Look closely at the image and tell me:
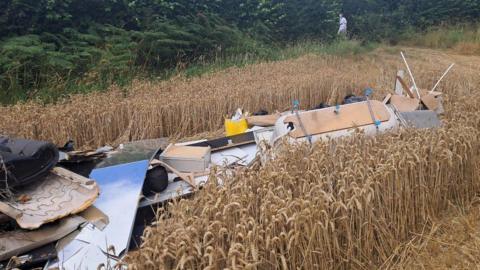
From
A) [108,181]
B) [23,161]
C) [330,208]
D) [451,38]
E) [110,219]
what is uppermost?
[23,161]

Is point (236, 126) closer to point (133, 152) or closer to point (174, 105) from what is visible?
point (174, 105)

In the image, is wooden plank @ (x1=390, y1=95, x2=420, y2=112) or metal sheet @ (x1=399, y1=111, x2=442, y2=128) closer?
metal sheet @ (x1=399, y1=111, x2=442, y2=128)

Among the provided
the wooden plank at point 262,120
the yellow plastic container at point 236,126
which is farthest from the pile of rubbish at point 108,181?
the yellow plastic container at point 236,126

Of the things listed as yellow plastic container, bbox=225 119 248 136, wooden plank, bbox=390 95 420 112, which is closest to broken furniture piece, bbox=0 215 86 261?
yellow plastic container, bbox=225 119 248 136

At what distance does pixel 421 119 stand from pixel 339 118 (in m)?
0.92

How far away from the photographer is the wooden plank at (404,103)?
18.2 ft

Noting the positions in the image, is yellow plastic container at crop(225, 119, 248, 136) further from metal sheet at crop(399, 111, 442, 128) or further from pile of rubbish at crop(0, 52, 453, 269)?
metal sheet at crop(399, 111, 442, 128)

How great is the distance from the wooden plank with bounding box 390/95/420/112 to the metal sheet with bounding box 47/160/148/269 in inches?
130

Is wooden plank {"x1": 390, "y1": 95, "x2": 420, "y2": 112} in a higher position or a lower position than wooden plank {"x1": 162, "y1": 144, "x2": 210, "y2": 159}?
higher

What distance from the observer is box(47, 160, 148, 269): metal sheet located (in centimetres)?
324

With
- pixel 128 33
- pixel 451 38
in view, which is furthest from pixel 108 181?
pixel 451 38

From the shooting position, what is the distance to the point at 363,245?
2.95 meters

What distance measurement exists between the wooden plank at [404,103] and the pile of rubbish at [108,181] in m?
0.02

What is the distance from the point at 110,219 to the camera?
361 cm
